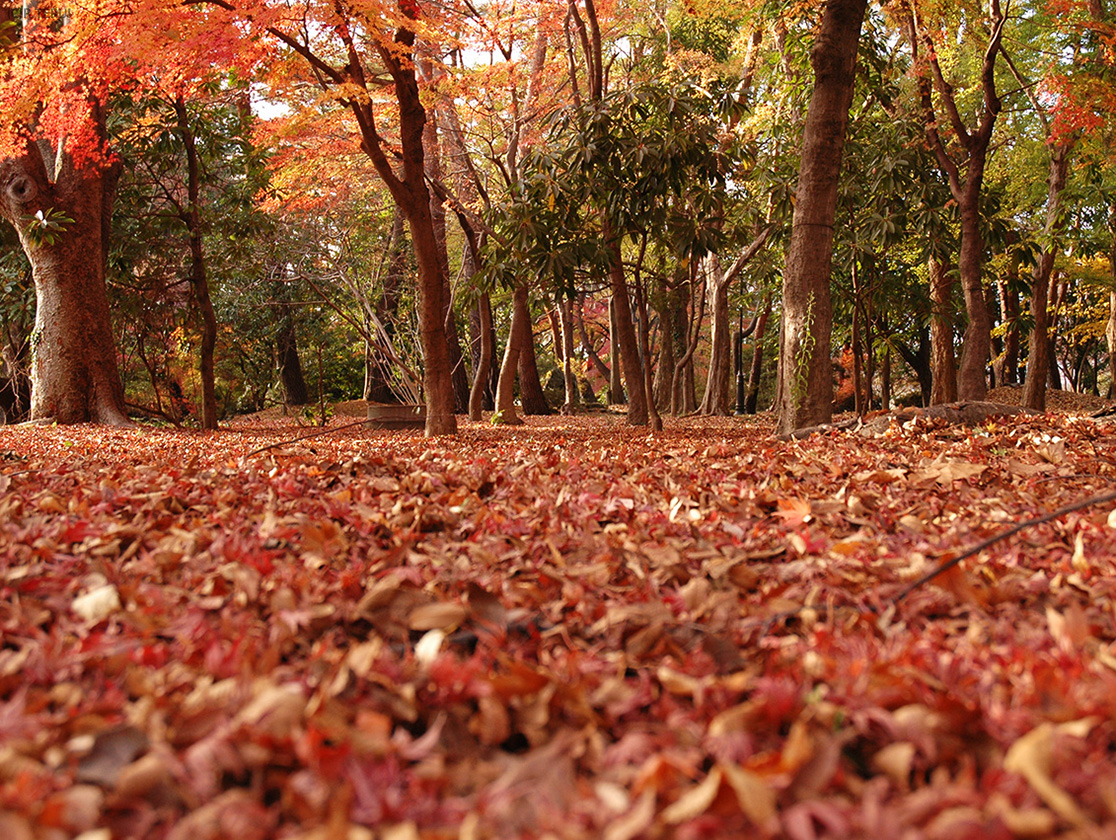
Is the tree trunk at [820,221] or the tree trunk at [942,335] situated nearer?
the tree trunk at [820,221]

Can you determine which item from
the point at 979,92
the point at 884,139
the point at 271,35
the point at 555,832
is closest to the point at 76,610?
the point at 555,832

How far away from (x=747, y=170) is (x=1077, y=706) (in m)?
7.30

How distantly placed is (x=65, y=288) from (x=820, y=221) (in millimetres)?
6635

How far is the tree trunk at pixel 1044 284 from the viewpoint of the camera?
9000 mm

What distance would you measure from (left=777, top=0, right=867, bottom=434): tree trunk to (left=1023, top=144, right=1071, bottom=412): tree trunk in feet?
17.8

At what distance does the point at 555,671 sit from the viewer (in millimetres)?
1093

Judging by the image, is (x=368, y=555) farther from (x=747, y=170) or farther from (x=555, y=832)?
(x=747, y=170)

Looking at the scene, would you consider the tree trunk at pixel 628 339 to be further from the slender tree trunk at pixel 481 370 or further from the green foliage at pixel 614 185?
the slender tree trunk at pixel 481 370

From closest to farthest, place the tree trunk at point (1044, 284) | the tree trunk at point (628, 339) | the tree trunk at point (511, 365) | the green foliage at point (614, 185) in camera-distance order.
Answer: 1. the green foliage at point (614, 185)
2. the tree trunk at point (628, 339)
3. the tree trunk at point (1044, 284)
4. the tree trunk at point (511, 365)

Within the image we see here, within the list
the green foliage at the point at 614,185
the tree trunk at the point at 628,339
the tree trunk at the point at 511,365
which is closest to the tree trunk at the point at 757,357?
the tree trunk at the point at 511,365

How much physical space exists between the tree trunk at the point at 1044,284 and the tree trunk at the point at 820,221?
17.8 feet

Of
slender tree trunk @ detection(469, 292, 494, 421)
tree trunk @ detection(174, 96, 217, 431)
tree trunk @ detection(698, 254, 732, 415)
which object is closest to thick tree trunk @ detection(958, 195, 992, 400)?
tree trunk @ detection(698, 254, 732, 415)

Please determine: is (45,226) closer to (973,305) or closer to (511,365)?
(511,365)

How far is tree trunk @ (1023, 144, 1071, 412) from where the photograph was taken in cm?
900
